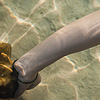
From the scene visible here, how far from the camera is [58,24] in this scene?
2939 millimetres

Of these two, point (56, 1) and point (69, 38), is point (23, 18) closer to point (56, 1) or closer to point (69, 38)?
point (56, 1)

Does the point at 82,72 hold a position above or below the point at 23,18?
below

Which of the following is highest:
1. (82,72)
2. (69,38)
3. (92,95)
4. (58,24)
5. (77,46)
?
(69,38)

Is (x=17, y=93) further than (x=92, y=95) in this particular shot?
No

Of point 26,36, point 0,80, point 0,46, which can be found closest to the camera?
point 0,80

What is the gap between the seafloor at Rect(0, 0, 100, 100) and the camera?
2.43m

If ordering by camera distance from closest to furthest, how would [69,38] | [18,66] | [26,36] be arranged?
A: [69,38]
[18,66]
[26,36]

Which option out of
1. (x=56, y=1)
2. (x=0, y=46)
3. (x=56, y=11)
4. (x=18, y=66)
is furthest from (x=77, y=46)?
(x=56, y=1)

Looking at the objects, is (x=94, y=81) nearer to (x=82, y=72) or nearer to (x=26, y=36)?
(x=82, y=72)

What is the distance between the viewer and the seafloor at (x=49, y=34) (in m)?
2.43

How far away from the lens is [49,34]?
286 centimetres

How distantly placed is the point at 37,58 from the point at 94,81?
1424 mm

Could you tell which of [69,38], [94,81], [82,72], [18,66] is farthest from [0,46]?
[94,81]

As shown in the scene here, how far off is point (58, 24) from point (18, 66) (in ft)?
5.25
